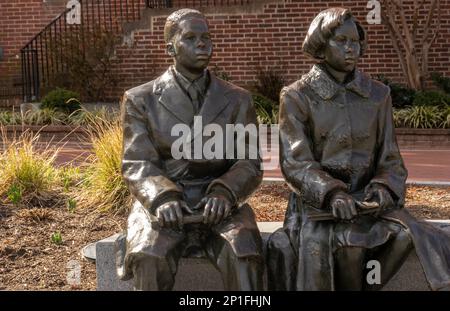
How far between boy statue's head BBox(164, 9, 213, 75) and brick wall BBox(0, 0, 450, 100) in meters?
10.8

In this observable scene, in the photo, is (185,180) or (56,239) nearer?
(185,180)

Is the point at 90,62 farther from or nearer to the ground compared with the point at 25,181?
farther from the ground

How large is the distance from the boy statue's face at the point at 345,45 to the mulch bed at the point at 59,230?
8.11 feet

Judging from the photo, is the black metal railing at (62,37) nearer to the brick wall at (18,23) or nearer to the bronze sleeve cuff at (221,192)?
the brick wall at (18,23)

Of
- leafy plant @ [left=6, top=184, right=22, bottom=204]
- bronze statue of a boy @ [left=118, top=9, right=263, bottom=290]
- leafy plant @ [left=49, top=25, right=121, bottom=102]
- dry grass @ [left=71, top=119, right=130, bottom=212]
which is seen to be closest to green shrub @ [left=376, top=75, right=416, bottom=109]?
leafy plant @ [left=49, top=25, right=121, bottom=102]

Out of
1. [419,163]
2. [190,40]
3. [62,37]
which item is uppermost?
[190,40]

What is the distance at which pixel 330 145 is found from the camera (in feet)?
16.2

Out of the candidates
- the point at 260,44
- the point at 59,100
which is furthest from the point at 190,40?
the point at 260,44

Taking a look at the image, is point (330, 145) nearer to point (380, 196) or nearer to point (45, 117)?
point (380, 196)

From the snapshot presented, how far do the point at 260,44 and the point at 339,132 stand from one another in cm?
1108

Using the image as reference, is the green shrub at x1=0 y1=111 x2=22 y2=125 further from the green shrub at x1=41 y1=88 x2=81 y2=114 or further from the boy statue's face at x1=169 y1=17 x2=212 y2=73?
the boy statue's face at x1=169 y1=17 x2=212 y2=73

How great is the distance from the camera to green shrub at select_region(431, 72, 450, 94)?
14.6m

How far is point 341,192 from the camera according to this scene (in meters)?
4.66
